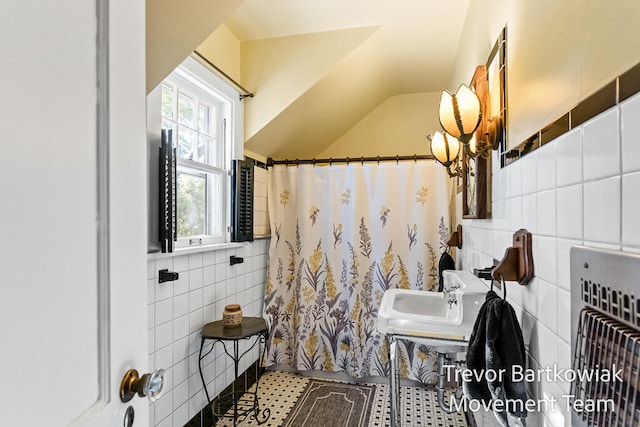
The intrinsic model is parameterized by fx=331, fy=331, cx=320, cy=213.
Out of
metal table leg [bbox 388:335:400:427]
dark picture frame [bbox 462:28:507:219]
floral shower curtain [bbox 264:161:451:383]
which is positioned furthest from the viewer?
floral shower curtain [bbox 264:161:451:383]

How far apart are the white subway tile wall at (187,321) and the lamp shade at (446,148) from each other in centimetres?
149

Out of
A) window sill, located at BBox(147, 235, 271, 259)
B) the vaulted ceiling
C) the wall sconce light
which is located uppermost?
the vaulted ceiling

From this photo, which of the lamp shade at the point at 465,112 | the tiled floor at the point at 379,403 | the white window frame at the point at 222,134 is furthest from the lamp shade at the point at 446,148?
the tiled floor at the point at 379,403

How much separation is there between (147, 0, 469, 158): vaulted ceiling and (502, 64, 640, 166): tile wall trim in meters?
1.52

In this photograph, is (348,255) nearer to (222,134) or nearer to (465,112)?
(222,134)

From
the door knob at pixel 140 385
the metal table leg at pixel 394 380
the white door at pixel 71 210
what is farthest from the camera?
the metal table leg at pixel 394 380

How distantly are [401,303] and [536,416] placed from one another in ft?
3.42

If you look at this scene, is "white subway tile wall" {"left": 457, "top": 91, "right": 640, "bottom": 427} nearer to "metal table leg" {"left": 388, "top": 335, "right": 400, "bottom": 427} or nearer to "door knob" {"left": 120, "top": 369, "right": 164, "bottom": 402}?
"metal table leg" {"left": 388, "top": 335, "right": 400, "bottom": 427}

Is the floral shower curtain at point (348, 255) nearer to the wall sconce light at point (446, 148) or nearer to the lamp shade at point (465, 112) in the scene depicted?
the wall sconce light at point (446, 148)

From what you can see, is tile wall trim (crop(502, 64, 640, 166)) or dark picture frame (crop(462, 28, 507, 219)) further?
dark picture frame (crop(462, 28, 507, 219))

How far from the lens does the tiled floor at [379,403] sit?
82.1 inches

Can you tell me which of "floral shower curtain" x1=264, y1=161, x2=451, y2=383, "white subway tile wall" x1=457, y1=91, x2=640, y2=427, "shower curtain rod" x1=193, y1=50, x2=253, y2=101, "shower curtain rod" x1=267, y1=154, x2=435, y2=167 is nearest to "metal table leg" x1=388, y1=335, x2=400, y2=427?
"white subway tile wall" x1=457, y1=91, x2=640, y2=427

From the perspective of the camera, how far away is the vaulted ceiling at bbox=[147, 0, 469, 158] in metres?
2.08

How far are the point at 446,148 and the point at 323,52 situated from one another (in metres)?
1.14
